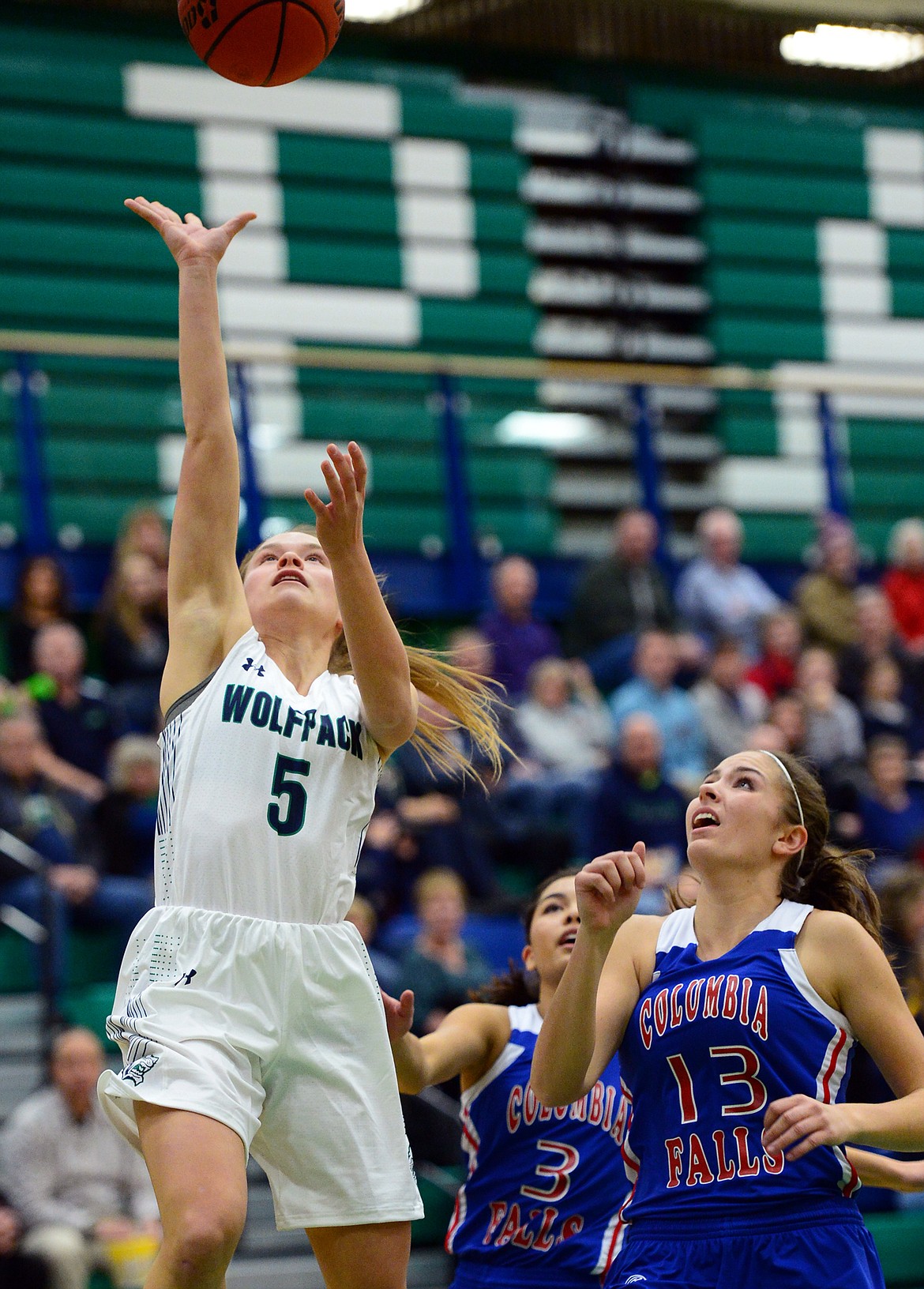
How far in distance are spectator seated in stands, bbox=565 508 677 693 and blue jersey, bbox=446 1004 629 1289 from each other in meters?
6.53

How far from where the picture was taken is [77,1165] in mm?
7051

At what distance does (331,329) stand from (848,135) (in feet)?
17.1

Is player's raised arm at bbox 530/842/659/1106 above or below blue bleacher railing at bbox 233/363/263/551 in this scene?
below

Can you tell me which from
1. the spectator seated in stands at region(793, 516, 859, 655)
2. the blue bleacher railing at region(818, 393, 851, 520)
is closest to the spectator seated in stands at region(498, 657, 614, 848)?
the spectator seated in stands at region(793, 516, 859, 655)

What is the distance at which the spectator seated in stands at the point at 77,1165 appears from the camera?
686 cm

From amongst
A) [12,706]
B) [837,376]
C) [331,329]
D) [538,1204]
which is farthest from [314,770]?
[837,376]

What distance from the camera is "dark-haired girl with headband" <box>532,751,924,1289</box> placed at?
11.7 feet

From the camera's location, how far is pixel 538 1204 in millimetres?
4645

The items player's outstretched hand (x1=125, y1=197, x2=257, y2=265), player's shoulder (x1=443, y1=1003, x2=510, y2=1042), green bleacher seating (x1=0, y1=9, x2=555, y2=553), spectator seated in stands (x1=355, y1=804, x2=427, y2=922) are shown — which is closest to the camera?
player's outstretched hand (x1=125, y1=197, x2=257, y2=265)

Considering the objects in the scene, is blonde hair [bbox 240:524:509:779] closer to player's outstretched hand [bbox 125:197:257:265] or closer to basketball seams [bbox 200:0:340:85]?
player's outstretched hand [bbox 125:197:257:265]

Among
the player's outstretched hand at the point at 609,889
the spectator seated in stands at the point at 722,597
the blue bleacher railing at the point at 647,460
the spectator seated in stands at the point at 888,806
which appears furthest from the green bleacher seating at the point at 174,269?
the player's outstretched hand at the point at 609,889

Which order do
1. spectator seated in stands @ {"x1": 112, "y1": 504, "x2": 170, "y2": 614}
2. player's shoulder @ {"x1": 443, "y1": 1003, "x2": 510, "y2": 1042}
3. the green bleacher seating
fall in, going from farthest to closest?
the green bleacher seating → spectator seated in stands @ {"x1": 112, "y1": 504, "x2": 170, "y2": 614} → player's shoulder @ {"x1": 443, "y1": 1003, "x2": 510, "y2": 1042}

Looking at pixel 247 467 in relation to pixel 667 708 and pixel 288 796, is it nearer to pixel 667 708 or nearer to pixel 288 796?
pixel 667 708

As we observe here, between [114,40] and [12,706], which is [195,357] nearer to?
[12,706]
